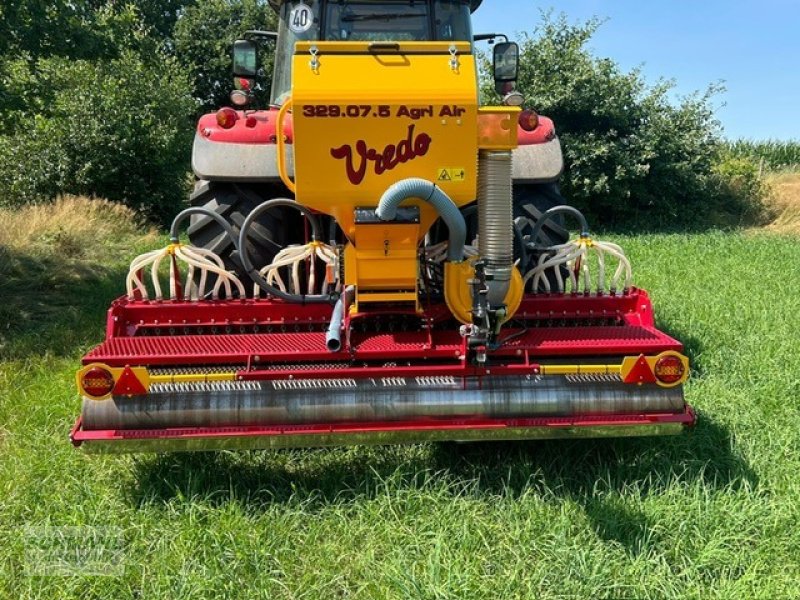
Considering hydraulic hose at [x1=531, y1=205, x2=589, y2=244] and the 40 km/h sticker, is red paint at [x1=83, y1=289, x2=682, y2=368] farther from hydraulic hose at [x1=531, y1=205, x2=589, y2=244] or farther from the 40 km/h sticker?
the 40 km/h sticker

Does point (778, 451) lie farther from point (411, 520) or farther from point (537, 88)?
point (537, 88)

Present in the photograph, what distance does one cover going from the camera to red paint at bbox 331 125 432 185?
2.48 metres

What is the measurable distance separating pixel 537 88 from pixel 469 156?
12.2 metres

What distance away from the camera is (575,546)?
7.77ft

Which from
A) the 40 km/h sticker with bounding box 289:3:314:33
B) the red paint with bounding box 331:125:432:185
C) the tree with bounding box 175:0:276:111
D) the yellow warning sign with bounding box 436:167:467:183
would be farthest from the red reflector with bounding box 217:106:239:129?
the tree with bounding box 175:0:276:111

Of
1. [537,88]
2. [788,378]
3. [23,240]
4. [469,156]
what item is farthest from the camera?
[537,88]

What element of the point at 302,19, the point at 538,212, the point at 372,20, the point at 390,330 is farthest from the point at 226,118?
the point at 538,212

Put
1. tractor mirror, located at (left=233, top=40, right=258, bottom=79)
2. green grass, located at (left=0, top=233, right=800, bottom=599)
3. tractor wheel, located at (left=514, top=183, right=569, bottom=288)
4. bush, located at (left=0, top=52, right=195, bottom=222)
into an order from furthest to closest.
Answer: bush, located at (left=0, top=52, right=195, bottom=222) → tractor mirror, located at (left=233, top=40, right=258, bottom=79) → tractor wheel, located at (left=514, top=183, right=569, bottom=288) → green grass, located at (left=0, top=233, right=800, bottom=599)

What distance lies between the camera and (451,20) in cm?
405

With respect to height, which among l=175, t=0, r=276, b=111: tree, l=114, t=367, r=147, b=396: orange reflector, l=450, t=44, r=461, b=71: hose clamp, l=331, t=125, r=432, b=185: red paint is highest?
l=175, t=0, r=276, b=111: tree

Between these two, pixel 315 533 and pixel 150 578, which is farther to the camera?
pixel 315 533

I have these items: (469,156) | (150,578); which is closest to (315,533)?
(150,578)

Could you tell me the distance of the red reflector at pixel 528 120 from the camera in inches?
137

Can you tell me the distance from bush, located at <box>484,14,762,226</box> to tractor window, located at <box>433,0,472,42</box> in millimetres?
9692
